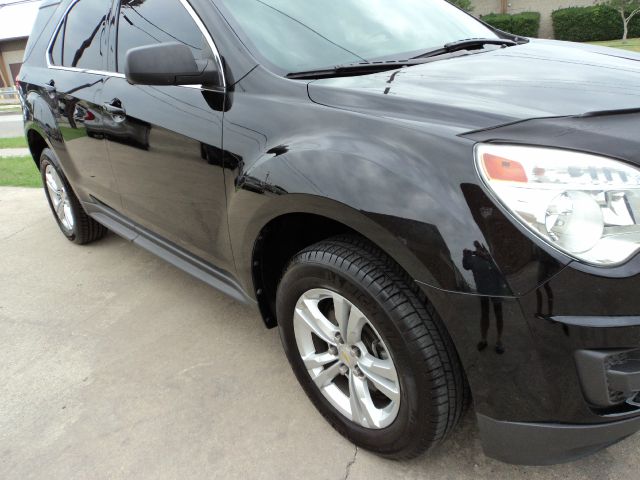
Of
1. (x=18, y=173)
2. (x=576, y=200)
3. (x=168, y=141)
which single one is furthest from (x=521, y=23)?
(x=576, y=200)

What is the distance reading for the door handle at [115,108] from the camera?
261 cm

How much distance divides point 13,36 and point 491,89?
39210mm

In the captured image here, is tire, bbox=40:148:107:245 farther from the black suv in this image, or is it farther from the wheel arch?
the wheel arch

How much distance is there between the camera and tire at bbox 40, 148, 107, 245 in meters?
3.94

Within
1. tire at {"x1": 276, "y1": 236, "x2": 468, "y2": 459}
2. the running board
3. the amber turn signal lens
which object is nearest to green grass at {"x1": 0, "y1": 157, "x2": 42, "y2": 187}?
the running board

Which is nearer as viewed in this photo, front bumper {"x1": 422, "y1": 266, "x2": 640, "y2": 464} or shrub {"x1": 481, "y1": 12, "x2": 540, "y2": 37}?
front bumper {"x1": 422, "y1": 266, "x2": 640, "y2": 464}

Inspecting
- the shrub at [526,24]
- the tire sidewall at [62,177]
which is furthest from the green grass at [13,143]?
the shrub at [526,24]

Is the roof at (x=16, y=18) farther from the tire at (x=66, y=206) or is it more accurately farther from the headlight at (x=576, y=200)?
the headlight at (x=576, y=200)

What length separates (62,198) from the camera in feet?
13.6

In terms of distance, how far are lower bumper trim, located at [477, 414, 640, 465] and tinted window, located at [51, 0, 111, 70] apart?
277 centimetres

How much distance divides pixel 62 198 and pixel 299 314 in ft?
10.1

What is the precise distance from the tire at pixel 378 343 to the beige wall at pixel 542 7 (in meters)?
29.1

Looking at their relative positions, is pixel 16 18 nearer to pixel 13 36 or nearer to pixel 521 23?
pixel 13 36

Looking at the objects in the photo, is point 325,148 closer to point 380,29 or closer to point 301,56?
point 301,56
